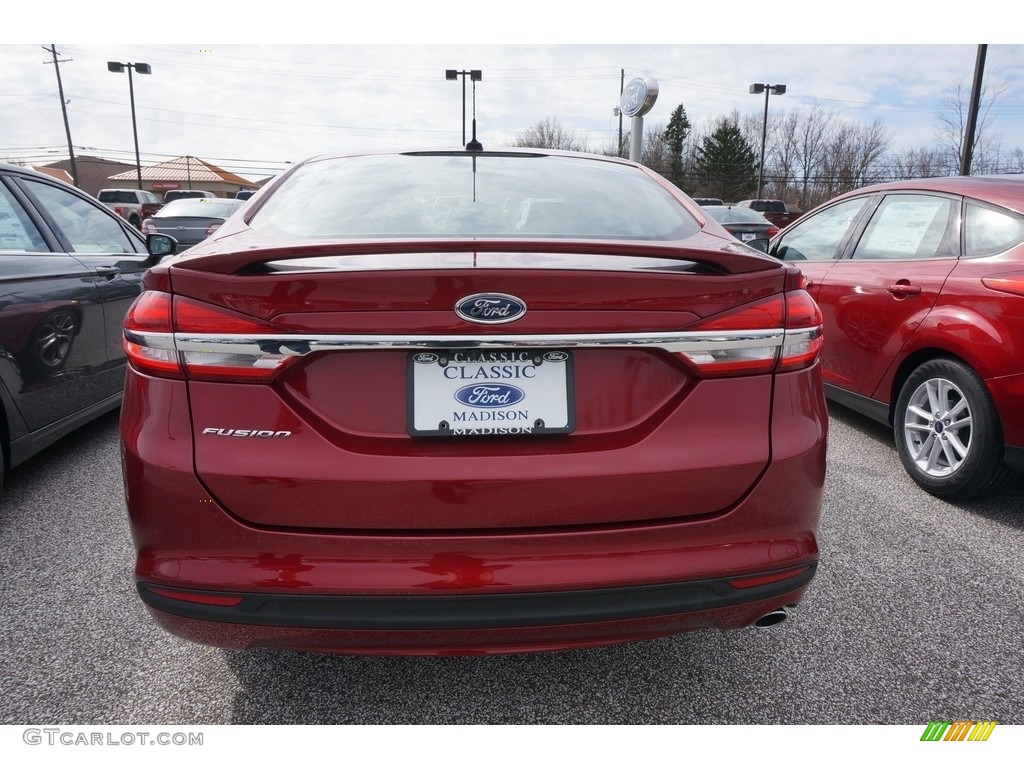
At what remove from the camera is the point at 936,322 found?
3.48m

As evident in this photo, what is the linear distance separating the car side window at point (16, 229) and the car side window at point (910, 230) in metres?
4.69

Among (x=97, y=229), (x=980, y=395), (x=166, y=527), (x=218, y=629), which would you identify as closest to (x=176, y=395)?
(x=166, y=527)

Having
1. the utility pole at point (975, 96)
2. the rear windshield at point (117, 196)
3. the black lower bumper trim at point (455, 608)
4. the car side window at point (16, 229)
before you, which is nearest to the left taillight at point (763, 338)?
the black lower bumper trim at point (455, 608)

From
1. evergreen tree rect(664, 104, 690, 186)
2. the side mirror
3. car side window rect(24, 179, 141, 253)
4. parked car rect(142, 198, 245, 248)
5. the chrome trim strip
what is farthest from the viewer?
evergreen tree rect(664, 104, 690, 186)

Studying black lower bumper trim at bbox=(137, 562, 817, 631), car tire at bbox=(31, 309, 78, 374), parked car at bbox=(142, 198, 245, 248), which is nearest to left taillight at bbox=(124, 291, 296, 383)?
black lower bumper trim at bbox=(137, 562, 817, 631)

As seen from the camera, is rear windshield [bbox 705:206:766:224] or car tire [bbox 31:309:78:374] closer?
car tire [bbox 31:309:78:374]

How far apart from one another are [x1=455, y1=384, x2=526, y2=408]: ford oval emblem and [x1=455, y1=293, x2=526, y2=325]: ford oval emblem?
0.15 m

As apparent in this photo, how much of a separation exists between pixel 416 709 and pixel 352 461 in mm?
891

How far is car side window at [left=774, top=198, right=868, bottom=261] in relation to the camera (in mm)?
4664

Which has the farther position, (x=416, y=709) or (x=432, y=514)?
(x=416, y=709)

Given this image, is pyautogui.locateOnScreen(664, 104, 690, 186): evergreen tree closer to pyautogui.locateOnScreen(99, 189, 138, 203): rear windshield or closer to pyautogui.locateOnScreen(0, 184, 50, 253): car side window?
pyautogui.locateOnScreen(99, 189, 138, 203): rear windshield

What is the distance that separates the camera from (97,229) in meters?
4.48

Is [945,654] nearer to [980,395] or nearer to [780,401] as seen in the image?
[780,401]

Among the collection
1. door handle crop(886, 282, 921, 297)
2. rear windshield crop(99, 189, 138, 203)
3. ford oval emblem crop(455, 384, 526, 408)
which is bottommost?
rear windshield crop(99, 189, 138, 203)
